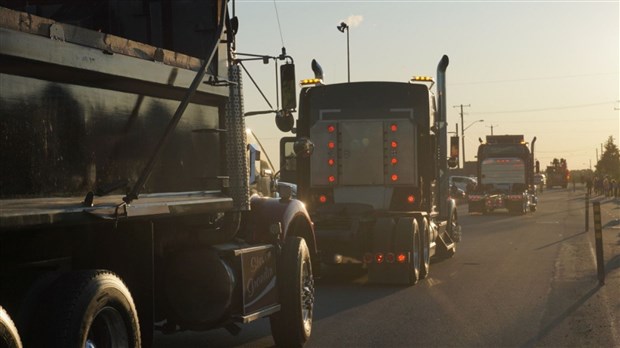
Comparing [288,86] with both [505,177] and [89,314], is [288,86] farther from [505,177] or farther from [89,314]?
[505,177]

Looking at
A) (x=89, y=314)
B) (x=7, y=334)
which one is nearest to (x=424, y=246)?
(x=89, y=314)

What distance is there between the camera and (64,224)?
5.39m

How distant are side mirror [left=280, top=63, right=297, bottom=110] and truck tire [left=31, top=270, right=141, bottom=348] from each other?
3267 mm

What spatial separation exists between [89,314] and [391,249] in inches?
384

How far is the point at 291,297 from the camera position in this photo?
9.02 m

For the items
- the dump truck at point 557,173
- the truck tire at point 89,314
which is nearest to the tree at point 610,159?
the dump truck at point 557,173

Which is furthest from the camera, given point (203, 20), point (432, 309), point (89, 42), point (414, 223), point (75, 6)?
point (414, 223)

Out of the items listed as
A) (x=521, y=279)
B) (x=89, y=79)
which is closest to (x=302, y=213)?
(x=89, y=79)

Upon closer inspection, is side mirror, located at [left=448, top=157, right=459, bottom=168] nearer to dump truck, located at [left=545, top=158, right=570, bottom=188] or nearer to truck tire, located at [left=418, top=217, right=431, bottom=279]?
truck tire, located at [left=418, top=217, right=431, bottom=279]

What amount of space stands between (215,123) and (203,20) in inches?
32.4

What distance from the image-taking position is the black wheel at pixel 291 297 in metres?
9.02

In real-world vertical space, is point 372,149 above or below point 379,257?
above

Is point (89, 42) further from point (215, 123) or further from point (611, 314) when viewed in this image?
point (611, 314)

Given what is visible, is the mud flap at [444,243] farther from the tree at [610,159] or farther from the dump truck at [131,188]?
the tree at [610,159]
